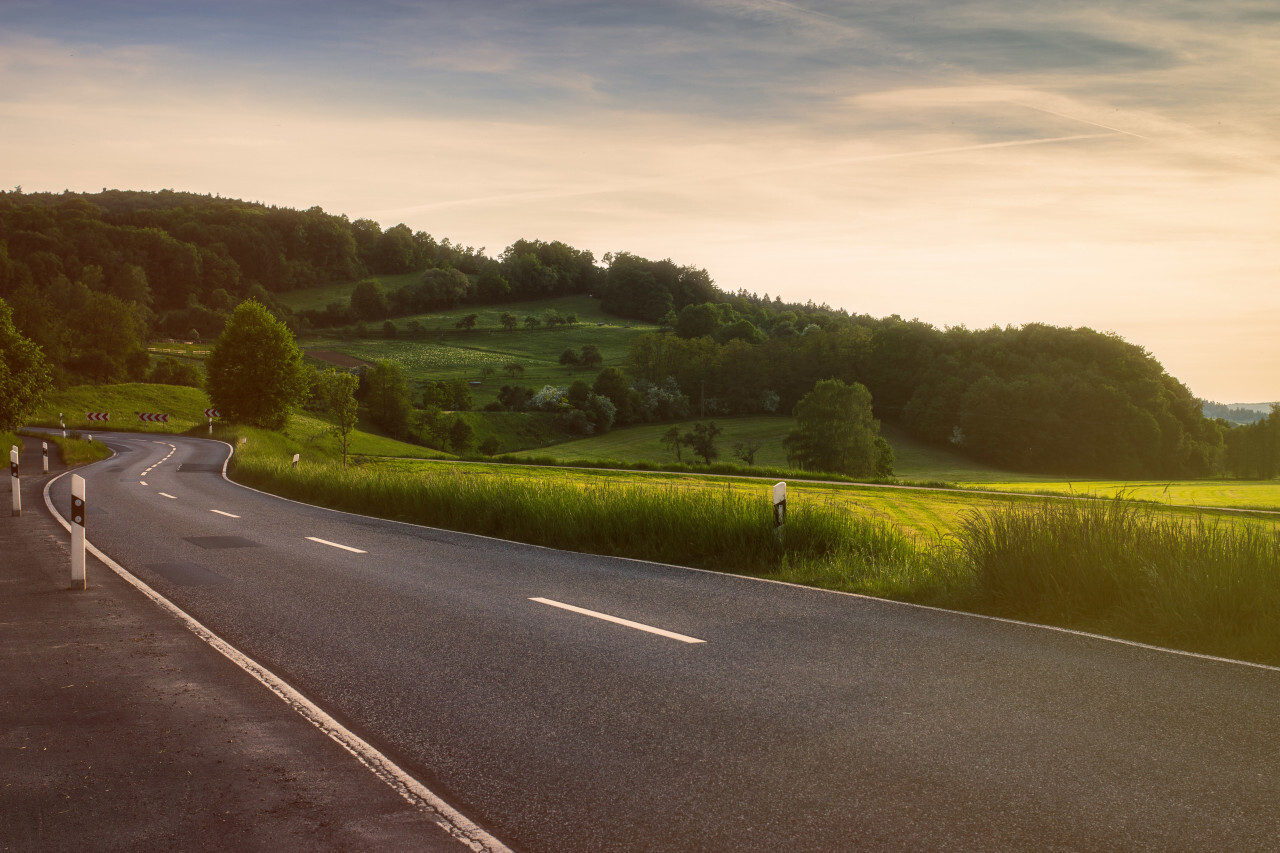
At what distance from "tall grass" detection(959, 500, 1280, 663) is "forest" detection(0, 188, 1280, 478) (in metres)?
76.3

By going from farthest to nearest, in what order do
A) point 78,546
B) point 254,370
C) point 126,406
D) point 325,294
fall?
point 325,294
point 126,406
point 254,370
point 78,546

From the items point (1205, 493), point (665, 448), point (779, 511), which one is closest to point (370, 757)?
point (779, 511)

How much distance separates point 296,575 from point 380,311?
435ft

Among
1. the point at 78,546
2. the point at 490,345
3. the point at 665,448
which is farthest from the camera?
the point at 490,345

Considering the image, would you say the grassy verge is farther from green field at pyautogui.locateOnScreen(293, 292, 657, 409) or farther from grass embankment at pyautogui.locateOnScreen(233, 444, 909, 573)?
green field at pyautogui.locateOnScreen(293, 292, 657, 409)

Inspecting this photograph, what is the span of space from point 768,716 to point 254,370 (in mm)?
61112

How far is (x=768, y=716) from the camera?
4953 millimetres

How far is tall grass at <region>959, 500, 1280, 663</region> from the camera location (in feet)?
21.6

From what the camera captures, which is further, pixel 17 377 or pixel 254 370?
pixel 254 370

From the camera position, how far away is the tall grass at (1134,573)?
21.6ft

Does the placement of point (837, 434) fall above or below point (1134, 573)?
below

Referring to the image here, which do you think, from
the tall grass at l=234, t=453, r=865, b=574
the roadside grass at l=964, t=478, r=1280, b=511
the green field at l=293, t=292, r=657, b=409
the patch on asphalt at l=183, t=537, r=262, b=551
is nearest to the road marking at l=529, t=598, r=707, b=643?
the tall grass at l=234, t=453, r=865, b=574

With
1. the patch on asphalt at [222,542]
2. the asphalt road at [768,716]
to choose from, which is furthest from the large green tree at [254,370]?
the asphalt road at [768,716]

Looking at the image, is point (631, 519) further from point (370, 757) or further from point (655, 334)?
point (655, 334)
